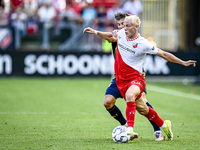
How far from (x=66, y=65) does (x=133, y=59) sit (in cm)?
1287

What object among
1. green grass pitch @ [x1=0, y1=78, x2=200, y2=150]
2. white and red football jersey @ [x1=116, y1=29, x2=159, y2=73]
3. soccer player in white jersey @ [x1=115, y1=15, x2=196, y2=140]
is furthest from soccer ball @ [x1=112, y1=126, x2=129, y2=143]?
white and red football jersey @ [x1=116, y1=29, x2=159, y2=73]

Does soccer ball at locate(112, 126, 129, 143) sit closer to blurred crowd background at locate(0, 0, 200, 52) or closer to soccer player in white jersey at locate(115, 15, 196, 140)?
soccer player in white jersey at locate(115, 15, 196, 140)

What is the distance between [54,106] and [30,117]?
2.02 metres

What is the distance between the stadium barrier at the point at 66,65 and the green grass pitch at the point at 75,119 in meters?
3.28

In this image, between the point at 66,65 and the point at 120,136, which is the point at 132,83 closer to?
the point at 120,136

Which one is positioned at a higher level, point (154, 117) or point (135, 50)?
point (135, 50)

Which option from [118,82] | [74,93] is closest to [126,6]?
[74,93]

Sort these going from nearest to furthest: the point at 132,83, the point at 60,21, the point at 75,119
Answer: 1. the point at 132,83
2. the point at 75,119
3. the point at 60,21

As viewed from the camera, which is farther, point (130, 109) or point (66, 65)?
point (66, 65)

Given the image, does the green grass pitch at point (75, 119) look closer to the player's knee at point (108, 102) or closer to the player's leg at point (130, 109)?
the player's leg at point (130, 109)

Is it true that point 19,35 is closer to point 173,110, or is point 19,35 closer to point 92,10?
point 92,10

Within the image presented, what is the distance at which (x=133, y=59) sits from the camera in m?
5.99

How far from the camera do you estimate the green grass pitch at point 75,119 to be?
18.4 feet

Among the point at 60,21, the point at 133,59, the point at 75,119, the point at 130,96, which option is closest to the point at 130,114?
the point at 130,96
